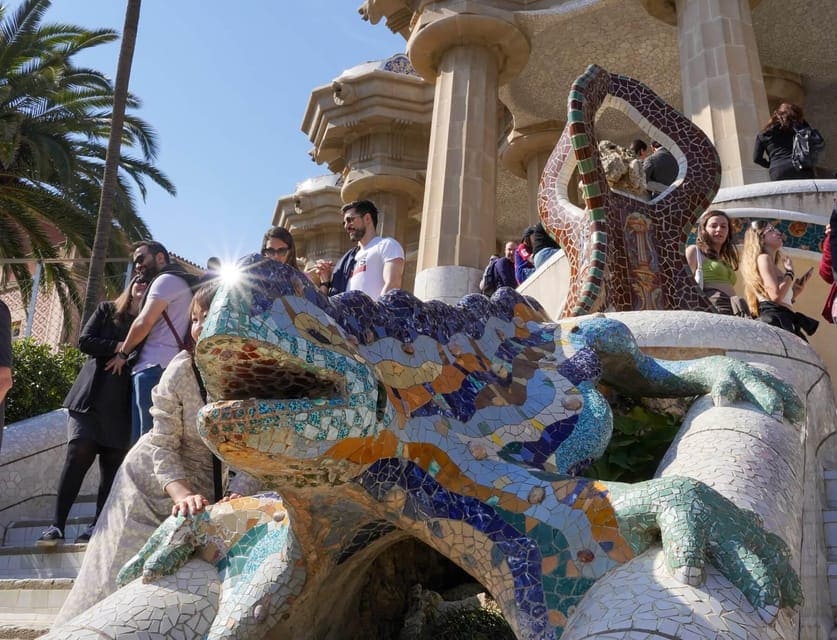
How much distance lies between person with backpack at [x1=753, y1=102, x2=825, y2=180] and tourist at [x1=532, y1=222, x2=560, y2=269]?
7.70 feet

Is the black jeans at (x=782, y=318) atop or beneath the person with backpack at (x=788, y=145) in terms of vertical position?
beneath

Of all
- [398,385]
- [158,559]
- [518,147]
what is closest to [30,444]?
[158,559]

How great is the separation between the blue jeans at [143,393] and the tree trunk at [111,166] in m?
6.89

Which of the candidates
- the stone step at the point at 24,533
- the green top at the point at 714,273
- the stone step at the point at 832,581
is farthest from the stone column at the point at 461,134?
the stone step at the point at 832,581

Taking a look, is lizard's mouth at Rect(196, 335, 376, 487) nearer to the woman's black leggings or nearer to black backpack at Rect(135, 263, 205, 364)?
black backpack at Rect(135, 263, 205, 364)

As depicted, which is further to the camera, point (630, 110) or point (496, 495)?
point (630, 110)

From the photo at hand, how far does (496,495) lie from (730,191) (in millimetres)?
7503

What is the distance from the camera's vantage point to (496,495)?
98.4 inches

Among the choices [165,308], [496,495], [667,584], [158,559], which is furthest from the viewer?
[165,308]

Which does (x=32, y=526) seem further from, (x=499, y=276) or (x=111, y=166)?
(x=111, y=166)

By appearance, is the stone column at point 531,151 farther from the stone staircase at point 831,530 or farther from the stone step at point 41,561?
the stone staircase at point 831,530

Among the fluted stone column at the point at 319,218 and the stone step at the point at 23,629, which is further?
the fluted stone column at the point at 319,218

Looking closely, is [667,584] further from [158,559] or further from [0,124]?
[0,124]

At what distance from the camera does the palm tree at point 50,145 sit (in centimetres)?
1459
